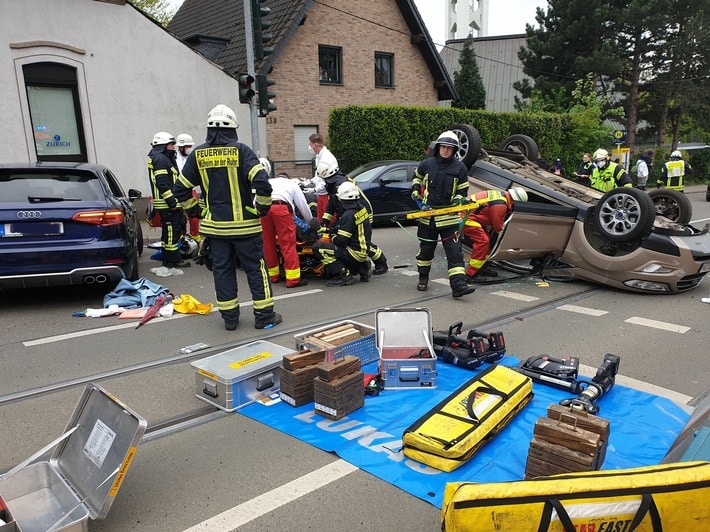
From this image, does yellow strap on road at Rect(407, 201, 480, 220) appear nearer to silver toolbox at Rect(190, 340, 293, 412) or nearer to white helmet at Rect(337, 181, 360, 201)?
white helmet at Rect(337, 181, 360, 201)

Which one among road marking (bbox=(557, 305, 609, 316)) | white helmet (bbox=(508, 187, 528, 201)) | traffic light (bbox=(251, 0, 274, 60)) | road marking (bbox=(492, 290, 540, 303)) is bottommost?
road marking (bbox=(557, 305, 609, 316))

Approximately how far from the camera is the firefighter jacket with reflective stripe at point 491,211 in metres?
7.59

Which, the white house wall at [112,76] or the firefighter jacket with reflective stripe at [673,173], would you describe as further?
the firefighter jacket with reflective stripe at [673,173]

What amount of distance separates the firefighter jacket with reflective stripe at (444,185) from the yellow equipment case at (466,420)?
3.26 m

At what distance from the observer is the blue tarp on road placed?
10.6 feet

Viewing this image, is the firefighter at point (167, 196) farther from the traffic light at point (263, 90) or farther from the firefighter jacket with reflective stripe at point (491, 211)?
the firefighter jacket with reflective stripe at point (491, 211)

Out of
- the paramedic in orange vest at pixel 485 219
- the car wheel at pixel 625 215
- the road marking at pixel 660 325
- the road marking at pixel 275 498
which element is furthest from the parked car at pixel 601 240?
the road marking at pixel 275 498

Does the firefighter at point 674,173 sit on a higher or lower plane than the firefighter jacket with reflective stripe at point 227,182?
lower

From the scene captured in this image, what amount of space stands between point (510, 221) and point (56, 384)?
17.8ft

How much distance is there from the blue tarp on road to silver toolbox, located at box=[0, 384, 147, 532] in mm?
1191

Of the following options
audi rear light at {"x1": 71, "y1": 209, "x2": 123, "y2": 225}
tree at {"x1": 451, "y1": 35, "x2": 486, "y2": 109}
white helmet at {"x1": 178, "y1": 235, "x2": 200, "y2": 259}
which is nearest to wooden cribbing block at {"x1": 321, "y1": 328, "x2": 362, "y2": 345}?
audi rear light at {"x1": 71, "y1": 209, "x2": 123, "y2": 225}

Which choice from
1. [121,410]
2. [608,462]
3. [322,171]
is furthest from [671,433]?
[322,171]

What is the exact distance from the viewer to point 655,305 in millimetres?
6914

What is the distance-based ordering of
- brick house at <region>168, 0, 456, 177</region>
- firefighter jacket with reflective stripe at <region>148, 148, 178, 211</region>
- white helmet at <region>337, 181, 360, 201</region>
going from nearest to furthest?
white helmet at <region>337, 181, 360, 201</region>, firefighter jacket with reflective stripe at <region>148, 148, 178, 211</region>, brick house at <region>168, 0, 456, 177</region>
